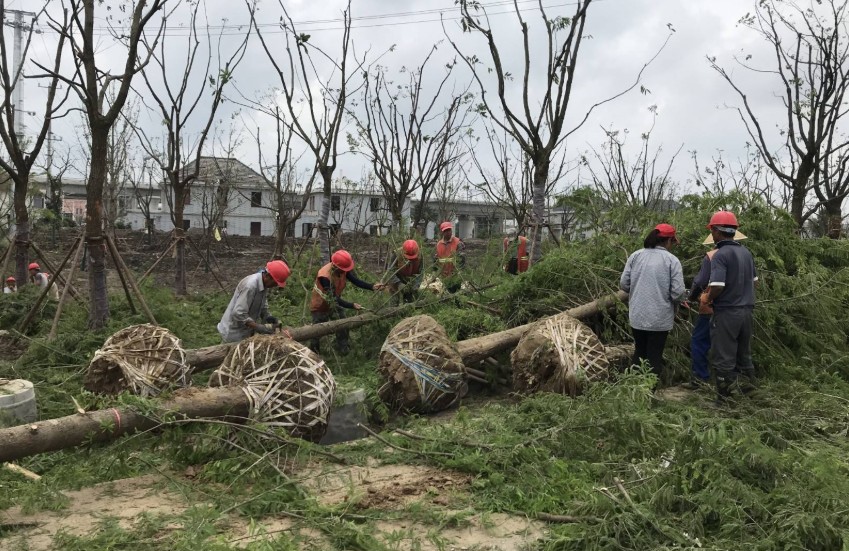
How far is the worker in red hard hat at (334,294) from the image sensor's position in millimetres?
7617

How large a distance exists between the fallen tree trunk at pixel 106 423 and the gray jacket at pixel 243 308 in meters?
1.71

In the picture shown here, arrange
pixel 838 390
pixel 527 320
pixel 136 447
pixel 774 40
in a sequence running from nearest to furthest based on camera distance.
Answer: pixel 136 447 → pixel 838 390 → pixel 527 320 → pixel 774 40

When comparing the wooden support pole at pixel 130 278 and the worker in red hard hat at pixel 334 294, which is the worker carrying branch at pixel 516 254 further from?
the wooden support pole at pixel 130 278

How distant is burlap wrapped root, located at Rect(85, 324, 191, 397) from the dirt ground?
1283mm

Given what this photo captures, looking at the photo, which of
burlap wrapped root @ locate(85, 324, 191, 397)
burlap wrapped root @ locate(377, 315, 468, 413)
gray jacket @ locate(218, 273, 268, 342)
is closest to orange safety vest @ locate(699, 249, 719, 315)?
burlap wrapped root @ locate(377, 315, 468, 413)

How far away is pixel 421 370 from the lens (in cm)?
582

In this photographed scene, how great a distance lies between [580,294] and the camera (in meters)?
7.52

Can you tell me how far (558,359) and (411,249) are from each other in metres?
3.20

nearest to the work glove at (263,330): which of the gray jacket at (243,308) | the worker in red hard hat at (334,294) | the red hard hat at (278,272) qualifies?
the gray jacket at (243,308)

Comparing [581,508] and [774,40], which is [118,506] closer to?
[581,508]

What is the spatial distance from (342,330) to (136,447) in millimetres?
3455

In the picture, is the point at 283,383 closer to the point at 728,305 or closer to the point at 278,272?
the point at 278,272

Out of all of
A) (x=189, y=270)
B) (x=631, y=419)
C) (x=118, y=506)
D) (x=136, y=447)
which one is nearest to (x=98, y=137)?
(x=136, y=447)

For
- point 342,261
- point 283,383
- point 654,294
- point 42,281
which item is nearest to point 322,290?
point 342,261
